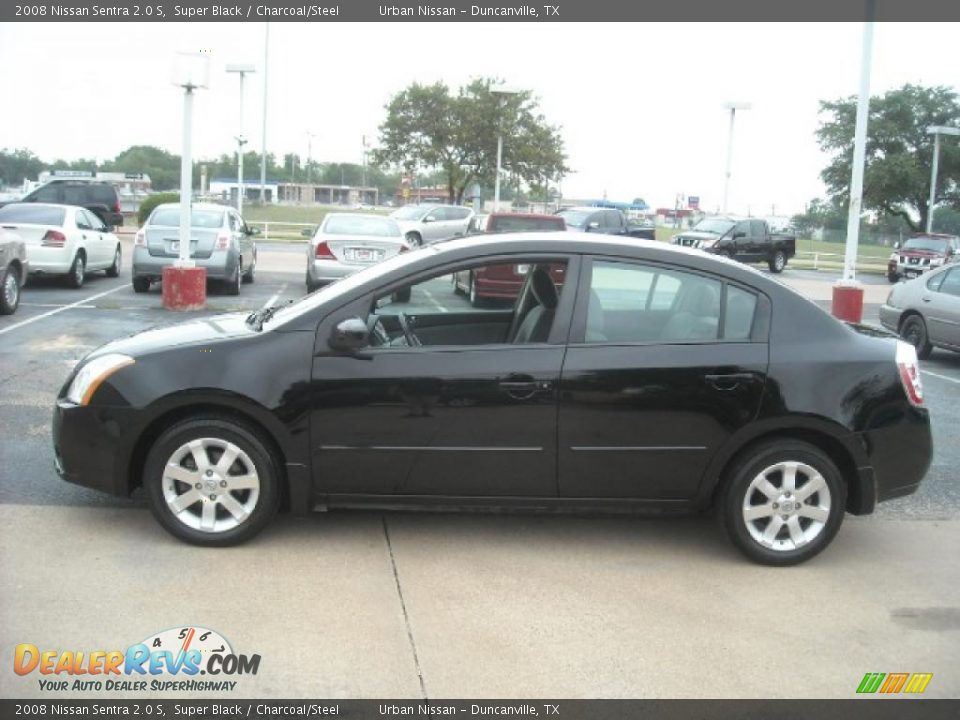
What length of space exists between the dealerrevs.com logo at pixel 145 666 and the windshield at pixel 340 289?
171cm

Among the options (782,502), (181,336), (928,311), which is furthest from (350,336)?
(928,311)

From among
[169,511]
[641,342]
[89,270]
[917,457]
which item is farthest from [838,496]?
[89,270]

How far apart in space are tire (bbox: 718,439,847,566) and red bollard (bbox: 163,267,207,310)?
33.3 ft

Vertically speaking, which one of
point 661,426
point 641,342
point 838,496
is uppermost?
point 641,342

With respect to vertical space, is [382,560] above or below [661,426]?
below

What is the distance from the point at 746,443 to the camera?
480 cm

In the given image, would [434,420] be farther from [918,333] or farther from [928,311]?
[918,333]

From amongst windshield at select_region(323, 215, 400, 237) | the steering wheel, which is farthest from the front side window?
windshield at select_region(323, 215, 400, 237)

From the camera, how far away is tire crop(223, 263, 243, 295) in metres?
15.5

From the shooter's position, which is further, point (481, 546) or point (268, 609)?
point (481, 546)
